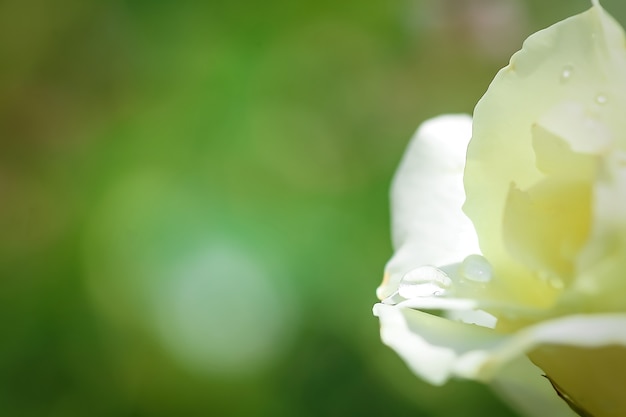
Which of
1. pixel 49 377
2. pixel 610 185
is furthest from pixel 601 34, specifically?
pixel 49 377

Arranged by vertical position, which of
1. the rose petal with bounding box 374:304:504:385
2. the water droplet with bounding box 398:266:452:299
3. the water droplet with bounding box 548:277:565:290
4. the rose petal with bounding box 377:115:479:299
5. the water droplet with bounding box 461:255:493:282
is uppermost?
the rose petal with bounding box 377:115:479:299

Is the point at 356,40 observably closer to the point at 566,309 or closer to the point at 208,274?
the point at 208,274

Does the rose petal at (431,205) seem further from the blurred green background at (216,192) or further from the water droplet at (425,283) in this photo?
the blurred green background at (216,192)

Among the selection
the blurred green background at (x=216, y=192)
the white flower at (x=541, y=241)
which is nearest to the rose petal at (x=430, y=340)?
the white flower at (x=541, y=241)

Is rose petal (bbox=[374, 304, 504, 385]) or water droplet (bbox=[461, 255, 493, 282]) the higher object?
water droplet (bbox=[461, 255, 493, 282])

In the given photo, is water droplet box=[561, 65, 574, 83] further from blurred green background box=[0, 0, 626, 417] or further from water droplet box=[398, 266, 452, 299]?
blurred green background box=[0, 0, 626, 417]

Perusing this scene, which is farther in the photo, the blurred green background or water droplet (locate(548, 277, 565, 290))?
the blurred green background

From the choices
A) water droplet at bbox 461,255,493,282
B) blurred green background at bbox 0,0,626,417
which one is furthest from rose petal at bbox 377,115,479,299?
blurred green background at bbox 0,0,626,417
